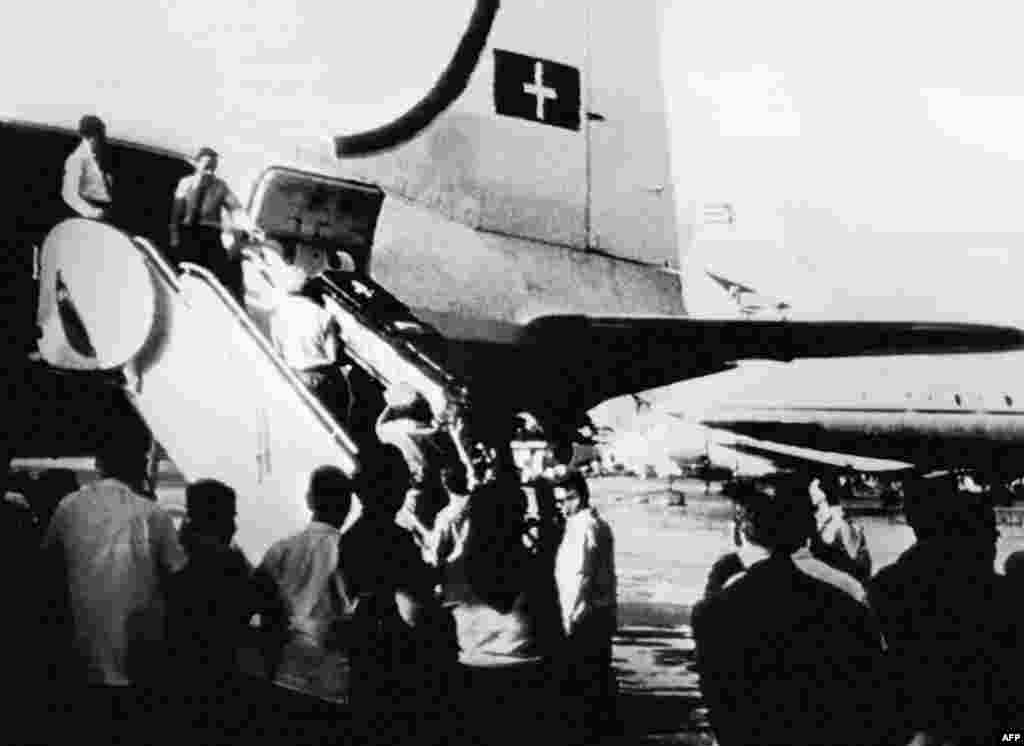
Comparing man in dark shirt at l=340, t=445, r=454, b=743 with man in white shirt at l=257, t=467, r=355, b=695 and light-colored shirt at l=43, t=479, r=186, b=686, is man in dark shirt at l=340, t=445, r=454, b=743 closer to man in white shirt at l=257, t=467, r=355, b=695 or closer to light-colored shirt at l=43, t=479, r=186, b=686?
man in white shirt at l=257, t=467, r=355, b=695

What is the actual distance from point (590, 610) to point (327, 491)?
2.71 meters

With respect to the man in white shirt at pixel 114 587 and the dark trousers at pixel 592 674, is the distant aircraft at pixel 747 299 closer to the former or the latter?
the dark trousers at pixel 592 674

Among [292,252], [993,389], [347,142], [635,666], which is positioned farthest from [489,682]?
[993,389]

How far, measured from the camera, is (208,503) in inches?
167

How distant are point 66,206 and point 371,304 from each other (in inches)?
107

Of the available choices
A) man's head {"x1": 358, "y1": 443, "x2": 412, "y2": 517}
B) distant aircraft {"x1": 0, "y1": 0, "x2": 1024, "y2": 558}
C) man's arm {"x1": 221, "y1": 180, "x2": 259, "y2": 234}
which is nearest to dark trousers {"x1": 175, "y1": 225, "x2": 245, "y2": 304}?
man's arm {"x1": 221, "y1": 180, "x2": 259, "y2": 234}

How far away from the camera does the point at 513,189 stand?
457 inches

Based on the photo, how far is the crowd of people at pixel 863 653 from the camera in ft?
10.5

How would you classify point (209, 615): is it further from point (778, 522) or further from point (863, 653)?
point (863, 653)

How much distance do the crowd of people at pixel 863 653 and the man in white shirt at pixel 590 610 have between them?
122 inches

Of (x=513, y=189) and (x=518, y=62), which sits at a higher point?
(x=518, y=62)

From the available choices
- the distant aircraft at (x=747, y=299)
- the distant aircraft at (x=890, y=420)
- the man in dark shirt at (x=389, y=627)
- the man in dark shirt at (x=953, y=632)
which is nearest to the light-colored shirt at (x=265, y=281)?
the man in dark shirt at (x=389, y=627)

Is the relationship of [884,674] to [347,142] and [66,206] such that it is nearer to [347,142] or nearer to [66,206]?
[66,206]

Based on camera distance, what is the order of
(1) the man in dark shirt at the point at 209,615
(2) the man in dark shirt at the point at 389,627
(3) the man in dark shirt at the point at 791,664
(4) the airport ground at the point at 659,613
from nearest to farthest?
(3) the man in dark shirt at the point at 791,664
(2) the man in dark shirt at the point at 389,627
(1) the man in dark shirt at the point at 209,615
(4) the airport ground at the point at 659,613
